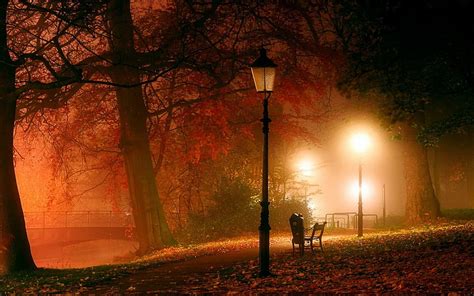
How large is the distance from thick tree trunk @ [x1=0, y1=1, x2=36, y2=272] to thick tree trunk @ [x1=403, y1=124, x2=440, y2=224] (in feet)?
60.4

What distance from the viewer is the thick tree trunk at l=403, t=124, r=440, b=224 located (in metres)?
29.4

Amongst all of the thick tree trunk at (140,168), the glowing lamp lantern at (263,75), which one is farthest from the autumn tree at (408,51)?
the thick tree trunk at (140,168)

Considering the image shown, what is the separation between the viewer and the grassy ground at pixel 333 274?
10875 mm

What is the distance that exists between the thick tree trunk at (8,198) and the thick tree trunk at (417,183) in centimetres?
1840

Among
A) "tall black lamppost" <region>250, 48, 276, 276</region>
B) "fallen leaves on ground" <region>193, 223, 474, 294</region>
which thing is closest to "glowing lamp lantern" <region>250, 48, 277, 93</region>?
"tall black lamppost" <region>250, 48, 276, 276</region>

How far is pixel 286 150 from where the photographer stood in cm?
4050

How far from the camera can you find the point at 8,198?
18.4 m

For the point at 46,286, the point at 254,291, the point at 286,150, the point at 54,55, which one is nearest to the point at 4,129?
the point at 54,55

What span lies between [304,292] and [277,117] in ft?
80.4

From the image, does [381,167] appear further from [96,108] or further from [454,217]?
[96,108]

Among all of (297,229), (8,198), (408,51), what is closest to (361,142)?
(297,229)

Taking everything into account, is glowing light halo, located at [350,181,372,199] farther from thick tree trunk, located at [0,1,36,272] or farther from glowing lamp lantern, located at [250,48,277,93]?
glowing lamp lantern, located at [250,48,277,93]

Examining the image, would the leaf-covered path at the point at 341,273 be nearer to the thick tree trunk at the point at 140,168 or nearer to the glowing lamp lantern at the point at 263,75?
the glowing lamp lantern at the point at 263,75

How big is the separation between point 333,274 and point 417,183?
18.1m
